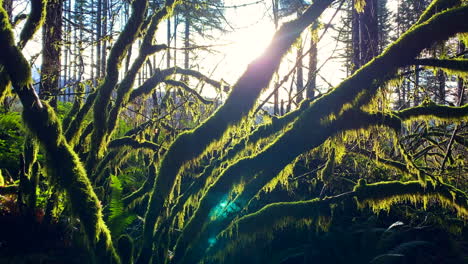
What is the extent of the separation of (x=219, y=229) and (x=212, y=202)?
318mm

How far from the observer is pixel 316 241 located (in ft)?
13.4

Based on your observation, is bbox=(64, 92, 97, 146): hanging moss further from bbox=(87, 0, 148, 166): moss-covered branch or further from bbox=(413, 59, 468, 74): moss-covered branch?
bbox=(413, 59, 468, 74): moss-covered branch

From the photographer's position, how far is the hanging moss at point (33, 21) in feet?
11.3

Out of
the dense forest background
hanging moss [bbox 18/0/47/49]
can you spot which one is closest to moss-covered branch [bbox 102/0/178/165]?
the dense forest background

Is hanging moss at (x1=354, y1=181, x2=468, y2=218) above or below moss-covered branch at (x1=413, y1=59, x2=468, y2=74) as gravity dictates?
below

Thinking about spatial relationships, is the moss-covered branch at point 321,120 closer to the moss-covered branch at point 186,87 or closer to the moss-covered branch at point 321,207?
the moss-covered branch at point 321,207

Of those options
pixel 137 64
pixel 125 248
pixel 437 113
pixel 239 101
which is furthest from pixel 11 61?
pixel 437 113

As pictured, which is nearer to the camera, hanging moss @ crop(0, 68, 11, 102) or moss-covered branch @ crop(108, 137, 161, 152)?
hanging moss @ crop(0, 68, 11, 102)

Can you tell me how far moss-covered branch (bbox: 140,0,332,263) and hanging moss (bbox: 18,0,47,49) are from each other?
2209 millimetres

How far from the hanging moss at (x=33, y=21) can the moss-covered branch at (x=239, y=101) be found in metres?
2.21

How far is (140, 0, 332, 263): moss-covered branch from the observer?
2555mm

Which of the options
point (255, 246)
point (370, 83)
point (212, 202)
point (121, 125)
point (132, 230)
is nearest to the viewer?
point (370, 83)

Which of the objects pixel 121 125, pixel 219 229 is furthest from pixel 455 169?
pixel 121 125

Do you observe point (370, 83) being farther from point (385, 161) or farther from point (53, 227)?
point (53, 227)
